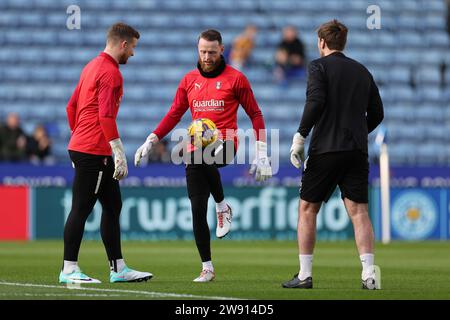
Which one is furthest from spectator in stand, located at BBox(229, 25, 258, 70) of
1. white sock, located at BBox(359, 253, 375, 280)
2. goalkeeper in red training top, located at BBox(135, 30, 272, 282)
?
white sock, located at BBox(359, 253, 375, 280)

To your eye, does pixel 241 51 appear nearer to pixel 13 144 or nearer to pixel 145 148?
pixel 13 144

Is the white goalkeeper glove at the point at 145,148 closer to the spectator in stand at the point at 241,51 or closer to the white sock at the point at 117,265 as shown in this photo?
the white sock at the point at 117,265

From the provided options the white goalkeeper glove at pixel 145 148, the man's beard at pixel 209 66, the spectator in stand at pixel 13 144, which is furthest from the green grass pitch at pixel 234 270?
the spectator in stand at pixel 13 144

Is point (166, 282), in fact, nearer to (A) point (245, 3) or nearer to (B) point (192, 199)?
(B) point (192, 199)

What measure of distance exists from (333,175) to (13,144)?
13726 millimetres

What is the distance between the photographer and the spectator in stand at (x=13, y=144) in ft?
74.9

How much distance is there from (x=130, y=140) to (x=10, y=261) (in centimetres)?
1092

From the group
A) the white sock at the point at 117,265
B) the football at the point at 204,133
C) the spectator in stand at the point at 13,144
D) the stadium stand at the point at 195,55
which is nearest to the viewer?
the white sock at the point at 117,265

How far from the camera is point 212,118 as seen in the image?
11.5 metres

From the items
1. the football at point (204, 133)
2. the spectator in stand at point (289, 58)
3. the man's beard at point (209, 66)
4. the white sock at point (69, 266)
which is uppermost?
the spectator in stand at point (289, 58)

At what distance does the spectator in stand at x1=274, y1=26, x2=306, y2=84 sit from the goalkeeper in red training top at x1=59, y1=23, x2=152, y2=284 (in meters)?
15.6

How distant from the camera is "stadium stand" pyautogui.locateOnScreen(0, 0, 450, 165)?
26.3 meters

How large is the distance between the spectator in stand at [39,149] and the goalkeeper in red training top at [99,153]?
40.0 feet

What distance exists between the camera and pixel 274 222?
21.3m
